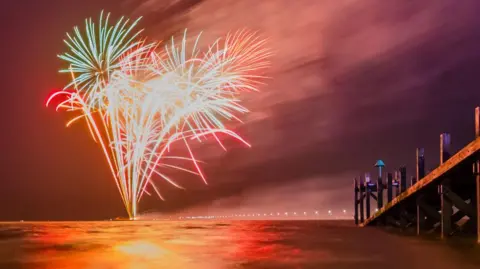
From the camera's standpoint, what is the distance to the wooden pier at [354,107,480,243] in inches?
838

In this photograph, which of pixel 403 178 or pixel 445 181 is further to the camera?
pixel 403 178

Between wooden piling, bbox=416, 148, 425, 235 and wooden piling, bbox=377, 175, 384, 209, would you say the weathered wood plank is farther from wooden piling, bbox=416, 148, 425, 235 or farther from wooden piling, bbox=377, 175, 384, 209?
wooden piling, bbox=377, 175, 384, 209

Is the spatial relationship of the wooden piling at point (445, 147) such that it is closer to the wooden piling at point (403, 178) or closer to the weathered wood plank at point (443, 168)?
the weathered wood plank at point (443, 168)

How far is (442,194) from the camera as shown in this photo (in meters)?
23.7

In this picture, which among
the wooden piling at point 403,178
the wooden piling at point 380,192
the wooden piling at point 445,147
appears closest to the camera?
the wooden piling at point 445,147

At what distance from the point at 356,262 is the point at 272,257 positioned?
85.0 inches

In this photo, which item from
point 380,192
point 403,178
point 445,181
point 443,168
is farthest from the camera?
point 380,192

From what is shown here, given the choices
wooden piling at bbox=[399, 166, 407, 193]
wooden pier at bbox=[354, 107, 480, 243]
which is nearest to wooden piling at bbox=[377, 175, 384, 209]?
wooden pier at bbox=[354, 107, 480, 243]

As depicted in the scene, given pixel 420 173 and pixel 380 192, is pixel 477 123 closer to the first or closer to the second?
pixel 420 173

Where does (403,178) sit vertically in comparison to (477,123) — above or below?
below

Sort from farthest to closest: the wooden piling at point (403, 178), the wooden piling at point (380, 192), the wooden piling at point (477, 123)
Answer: the wooden piling at point (380, 192), the wooden piling at point (403, 178), the wooden piling at point (477, 123)

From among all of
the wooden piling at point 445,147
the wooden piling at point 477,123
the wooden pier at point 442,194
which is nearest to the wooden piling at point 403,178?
the wooden pier at point 442,194

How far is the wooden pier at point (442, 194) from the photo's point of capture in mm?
21297

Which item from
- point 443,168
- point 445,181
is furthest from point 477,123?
point 445,181
